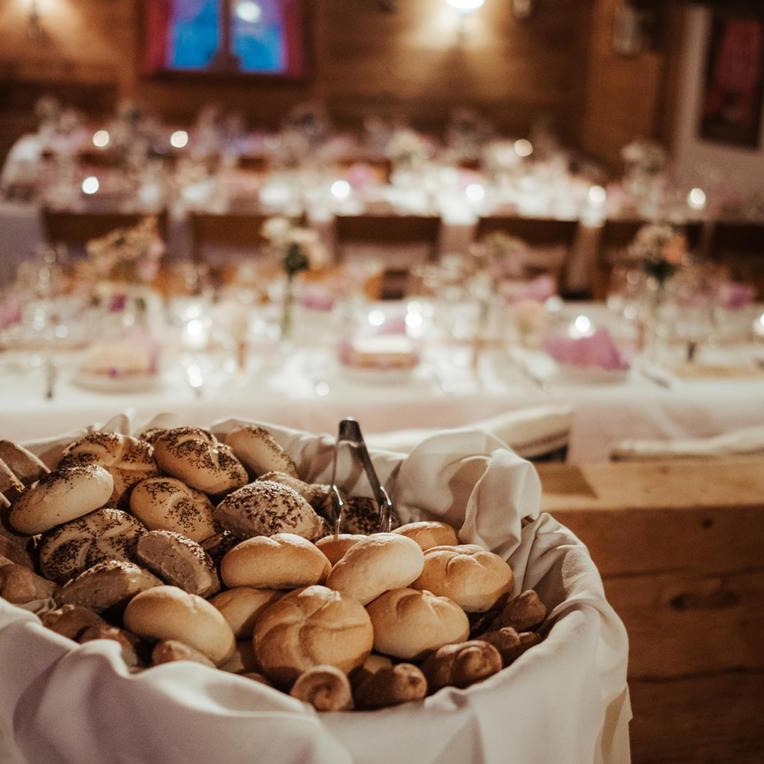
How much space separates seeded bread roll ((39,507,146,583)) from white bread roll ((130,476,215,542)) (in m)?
0.02

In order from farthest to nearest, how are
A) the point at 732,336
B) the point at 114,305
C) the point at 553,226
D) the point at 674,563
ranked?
the point at 553,226, the point at 732,336, the point at 114,305, the point at 674,563

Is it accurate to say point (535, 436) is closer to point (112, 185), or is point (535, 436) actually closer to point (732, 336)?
point (732, 336)

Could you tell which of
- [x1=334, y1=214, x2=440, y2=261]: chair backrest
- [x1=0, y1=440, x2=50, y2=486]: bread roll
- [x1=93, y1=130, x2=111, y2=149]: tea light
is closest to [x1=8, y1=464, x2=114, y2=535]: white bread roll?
[x1=0, y1=440, x2=50, y2=486]: bread roll

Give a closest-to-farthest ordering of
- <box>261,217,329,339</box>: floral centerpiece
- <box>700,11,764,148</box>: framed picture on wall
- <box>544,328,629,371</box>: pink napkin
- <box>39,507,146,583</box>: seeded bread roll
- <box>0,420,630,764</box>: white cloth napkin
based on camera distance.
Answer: <box>0,420,630,764</box>: white cloth napkin < <box>39,507,146,583</box>: seeded bread roll < <box>544,328,629,371</box>: pink napkin < <box>261,217,329,339</box>: floral centerpiece < <box>700,11,764,148</box>: framed picture on wall

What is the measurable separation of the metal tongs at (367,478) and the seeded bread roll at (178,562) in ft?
0.66

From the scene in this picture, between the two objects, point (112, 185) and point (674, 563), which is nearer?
point (674, 563)

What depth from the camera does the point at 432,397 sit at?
240cm

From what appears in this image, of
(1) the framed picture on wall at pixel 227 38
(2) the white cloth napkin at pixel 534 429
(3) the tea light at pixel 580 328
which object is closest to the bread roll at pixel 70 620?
(2) the white cloth napkin at pixel 534 429

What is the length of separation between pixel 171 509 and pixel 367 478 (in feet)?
0.90

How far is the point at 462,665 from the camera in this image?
3.09 feet

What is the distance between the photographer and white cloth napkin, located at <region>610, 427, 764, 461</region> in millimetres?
2041

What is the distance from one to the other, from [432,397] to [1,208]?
9.77 ft

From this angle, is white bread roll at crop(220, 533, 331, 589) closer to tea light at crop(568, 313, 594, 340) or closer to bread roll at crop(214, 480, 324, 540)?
bread roll at crop(214, 480, 324, 540)

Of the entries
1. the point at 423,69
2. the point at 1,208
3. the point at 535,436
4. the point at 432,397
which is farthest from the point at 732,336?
the point at 423,69
